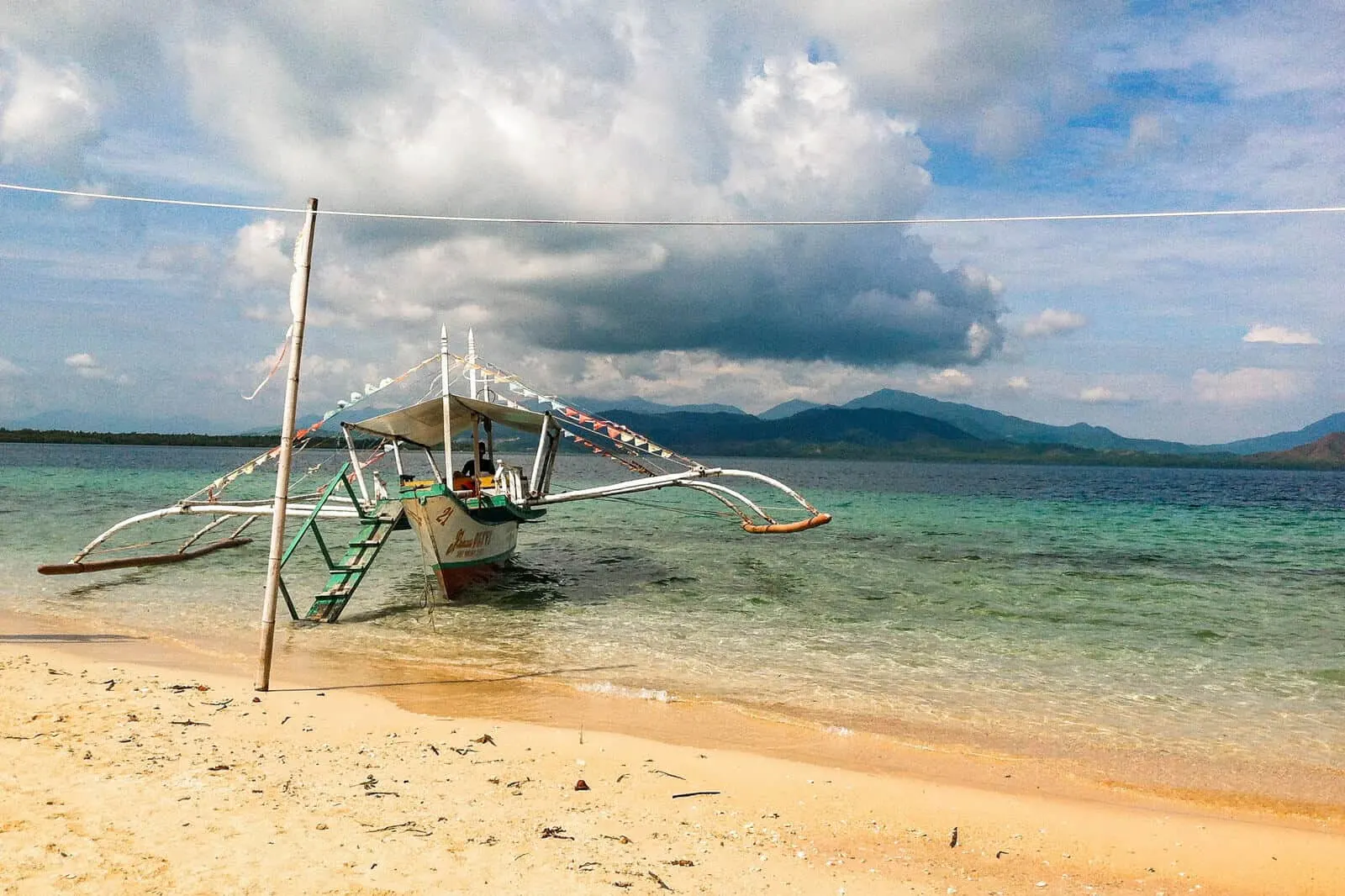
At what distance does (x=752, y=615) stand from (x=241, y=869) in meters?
10.9

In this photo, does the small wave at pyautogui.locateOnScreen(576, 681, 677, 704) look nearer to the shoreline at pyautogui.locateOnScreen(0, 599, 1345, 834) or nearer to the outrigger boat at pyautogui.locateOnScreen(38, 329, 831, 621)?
the shoreline at pyautogui.locateOnScreen(0, 599, 1345, 834)

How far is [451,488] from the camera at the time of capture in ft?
45.0

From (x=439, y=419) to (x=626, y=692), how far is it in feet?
27.8

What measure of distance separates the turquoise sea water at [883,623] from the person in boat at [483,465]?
2.40 metres

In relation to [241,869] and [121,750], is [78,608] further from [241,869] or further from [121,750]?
[241,869]

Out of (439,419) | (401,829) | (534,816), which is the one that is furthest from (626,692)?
(439,419)

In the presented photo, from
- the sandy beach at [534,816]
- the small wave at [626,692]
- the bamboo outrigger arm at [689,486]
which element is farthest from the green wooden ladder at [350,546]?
the small wave at [626,692]

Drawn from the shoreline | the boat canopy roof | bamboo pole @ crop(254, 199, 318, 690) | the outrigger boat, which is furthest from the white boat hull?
bamboo pole @ crop(254, 199, 318, 690)

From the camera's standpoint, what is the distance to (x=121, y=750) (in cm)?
567

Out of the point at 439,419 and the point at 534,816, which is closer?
the point at 534,816

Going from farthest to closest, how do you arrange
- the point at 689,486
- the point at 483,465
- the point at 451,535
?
the point at 483,465, the point at 689,486, the point at 451,535

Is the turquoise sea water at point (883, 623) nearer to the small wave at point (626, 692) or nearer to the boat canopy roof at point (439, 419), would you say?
the small wave at point (626, 692)

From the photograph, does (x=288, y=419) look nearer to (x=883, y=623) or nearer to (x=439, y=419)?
(x=439, y=419)

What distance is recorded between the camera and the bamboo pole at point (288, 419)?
7.58m
